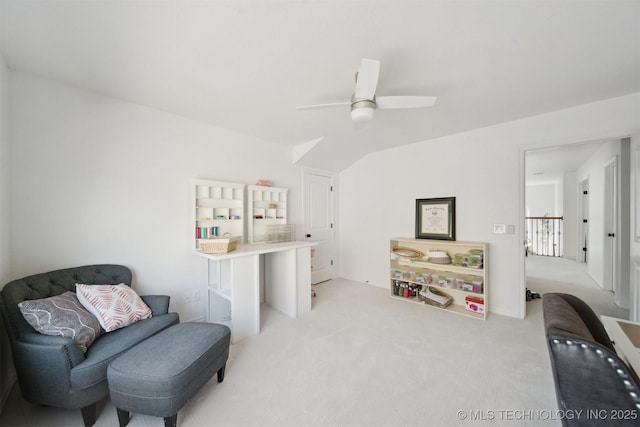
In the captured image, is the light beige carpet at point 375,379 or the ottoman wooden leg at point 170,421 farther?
the light beige carpet at point 375,379

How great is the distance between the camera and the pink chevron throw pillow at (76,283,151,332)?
168cm

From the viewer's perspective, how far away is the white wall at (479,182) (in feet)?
8.30

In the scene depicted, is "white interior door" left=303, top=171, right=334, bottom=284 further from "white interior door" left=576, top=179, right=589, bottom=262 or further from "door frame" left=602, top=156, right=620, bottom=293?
"white interior door" left=576, top=179, right=589, bottom=262

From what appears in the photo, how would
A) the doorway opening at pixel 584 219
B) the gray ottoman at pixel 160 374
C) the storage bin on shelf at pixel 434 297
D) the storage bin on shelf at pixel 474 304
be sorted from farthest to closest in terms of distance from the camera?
the doorway opening at pixel 584 219, the storage bin on shelf at pixel 434 297, the storage bin on shelf at pixel 474 304, the gray ottoman at pixel 160 374

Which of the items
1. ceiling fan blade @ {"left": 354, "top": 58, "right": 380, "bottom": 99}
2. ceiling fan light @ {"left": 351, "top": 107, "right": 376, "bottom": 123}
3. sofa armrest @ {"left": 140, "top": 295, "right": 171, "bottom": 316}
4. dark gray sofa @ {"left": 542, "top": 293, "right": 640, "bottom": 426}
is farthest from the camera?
sofa armrest @ {"left": 140, "top": 295, "right": 171, "bottom": 316}

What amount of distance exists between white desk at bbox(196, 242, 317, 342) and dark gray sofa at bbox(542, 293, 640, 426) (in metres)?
2.18

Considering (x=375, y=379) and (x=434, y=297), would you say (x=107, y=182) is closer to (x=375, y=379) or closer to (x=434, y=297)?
(x=375, y=379)

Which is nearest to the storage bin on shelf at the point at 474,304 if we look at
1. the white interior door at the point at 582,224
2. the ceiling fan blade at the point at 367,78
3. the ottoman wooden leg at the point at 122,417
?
the ceiling fan blade at the point at 367,78

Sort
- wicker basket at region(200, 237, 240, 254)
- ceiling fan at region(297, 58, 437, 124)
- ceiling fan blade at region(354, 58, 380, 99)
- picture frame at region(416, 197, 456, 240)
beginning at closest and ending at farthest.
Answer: ceiling fan blade at region(354, 58, 380, 99) < ceiling fan at region(297, 58, 437, 124) < wicker basket at region(200, 237, 240, 254) < picture frame at region(416, 197, 456, 240)

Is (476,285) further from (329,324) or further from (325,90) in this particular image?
(325,90)

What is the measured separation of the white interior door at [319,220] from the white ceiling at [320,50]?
1.78m

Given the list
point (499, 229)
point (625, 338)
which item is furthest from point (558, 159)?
point (625, 338)

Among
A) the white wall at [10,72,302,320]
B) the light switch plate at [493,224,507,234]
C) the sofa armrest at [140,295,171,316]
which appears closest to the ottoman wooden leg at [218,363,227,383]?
the sofa armrest at [140,295,171,316]

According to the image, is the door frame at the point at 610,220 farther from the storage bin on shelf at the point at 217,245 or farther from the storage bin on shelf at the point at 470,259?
the storage bin on shelf at the point at 217,245
